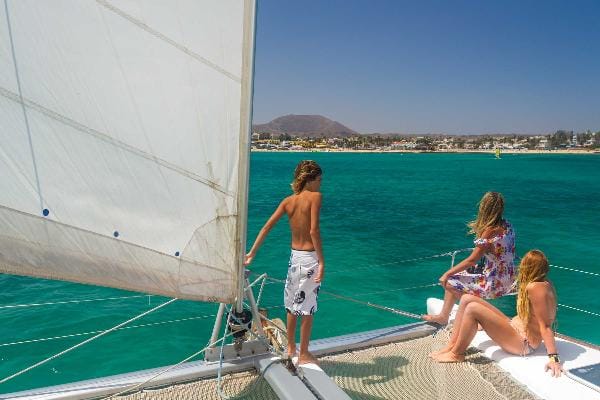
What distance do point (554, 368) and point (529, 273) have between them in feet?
2.44

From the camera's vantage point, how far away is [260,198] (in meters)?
29.5

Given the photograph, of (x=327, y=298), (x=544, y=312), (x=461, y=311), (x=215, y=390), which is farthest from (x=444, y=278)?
(x=327, y=298)

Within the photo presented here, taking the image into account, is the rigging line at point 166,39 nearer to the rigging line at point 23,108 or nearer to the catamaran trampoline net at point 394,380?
the rigging line at point 23,108

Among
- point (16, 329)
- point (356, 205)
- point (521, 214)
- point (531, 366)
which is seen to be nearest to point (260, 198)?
point (356, 205)

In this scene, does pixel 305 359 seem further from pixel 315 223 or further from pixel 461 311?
pixel 461 311

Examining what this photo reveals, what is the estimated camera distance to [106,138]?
2.25 m

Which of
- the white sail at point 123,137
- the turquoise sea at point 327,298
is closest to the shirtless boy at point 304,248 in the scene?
the white sail at point 123,137

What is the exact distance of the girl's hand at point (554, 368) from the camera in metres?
3.43

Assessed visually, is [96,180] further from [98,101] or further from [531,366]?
[531,366]

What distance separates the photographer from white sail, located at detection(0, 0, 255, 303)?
82.2 inches

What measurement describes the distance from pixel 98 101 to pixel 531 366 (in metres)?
3.71

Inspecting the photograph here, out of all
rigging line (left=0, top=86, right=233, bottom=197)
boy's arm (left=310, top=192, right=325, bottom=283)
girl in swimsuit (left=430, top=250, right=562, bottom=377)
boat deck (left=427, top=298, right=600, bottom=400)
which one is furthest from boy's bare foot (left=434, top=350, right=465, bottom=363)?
rigging line (left=0, top=86, right=233, bottom=197)

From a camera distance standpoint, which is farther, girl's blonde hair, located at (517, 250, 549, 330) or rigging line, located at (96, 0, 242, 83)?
girl's blonde hair, located at (517, 250, 549, 330)

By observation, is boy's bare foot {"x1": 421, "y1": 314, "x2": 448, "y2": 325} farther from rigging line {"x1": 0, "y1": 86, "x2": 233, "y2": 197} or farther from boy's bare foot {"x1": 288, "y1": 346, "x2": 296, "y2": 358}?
rigging line {"x1": 0, "y1": 86, "x2": 233, "y2": 197}
